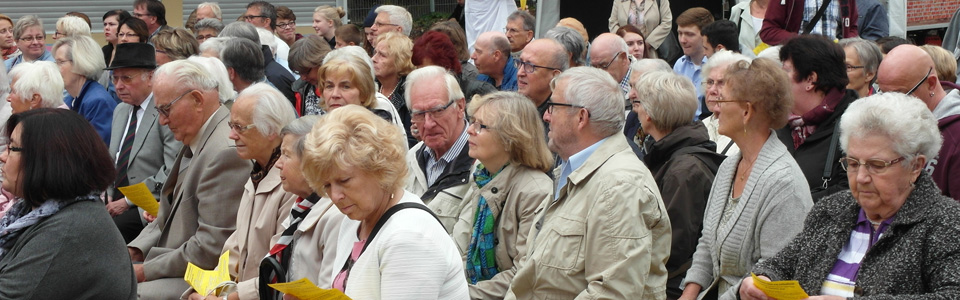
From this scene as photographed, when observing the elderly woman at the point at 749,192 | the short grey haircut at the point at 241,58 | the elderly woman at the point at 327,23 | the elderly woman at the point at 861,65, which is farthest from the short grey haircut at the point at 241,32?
the elderly woman at the point at 749,192

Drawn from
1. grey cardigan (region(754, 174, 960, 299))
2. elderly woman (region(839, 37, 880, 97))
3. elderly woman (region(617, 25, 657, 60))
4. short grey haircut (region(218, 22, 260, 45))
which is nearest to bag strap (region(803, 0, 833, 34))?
elderly woman (region(839, 37, 880, 97))

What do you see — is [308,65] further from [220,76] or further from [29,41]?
[29,41]

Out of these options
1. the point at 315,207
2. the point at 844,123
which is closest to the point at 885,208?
the point at 844,123

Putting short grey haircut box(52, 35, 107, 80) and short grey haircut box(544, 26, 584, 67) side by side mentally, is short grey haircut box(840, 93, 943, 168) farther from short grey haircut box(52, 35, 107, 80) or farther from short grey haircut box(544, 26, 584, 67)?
short grey haircut box(52, 35, 107, 80)

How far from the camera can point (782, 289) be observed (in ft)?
11.3

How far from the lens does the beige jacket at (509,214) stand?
4.66 metres

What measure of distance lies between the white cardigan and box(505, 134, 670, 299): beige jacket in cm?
73

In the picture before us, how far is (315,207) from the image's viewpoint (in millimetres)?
4617

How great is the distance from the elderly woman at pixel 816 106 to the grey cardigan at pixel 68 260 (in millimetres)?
3137

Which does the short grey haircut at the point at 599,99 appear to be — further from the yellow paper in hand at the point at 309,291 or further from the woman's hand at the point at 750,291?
the yellow paper in hand at the point at 309,291

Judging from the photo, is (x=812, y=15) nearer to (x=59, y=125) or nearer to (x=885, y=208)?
(x=885, y=208)

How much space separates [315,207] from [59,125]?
112cm

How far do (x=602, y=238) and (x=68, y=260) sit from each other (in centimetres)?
208

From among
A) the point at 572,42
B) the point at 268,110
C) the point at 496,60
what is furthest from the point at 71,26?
the point at 268,110
